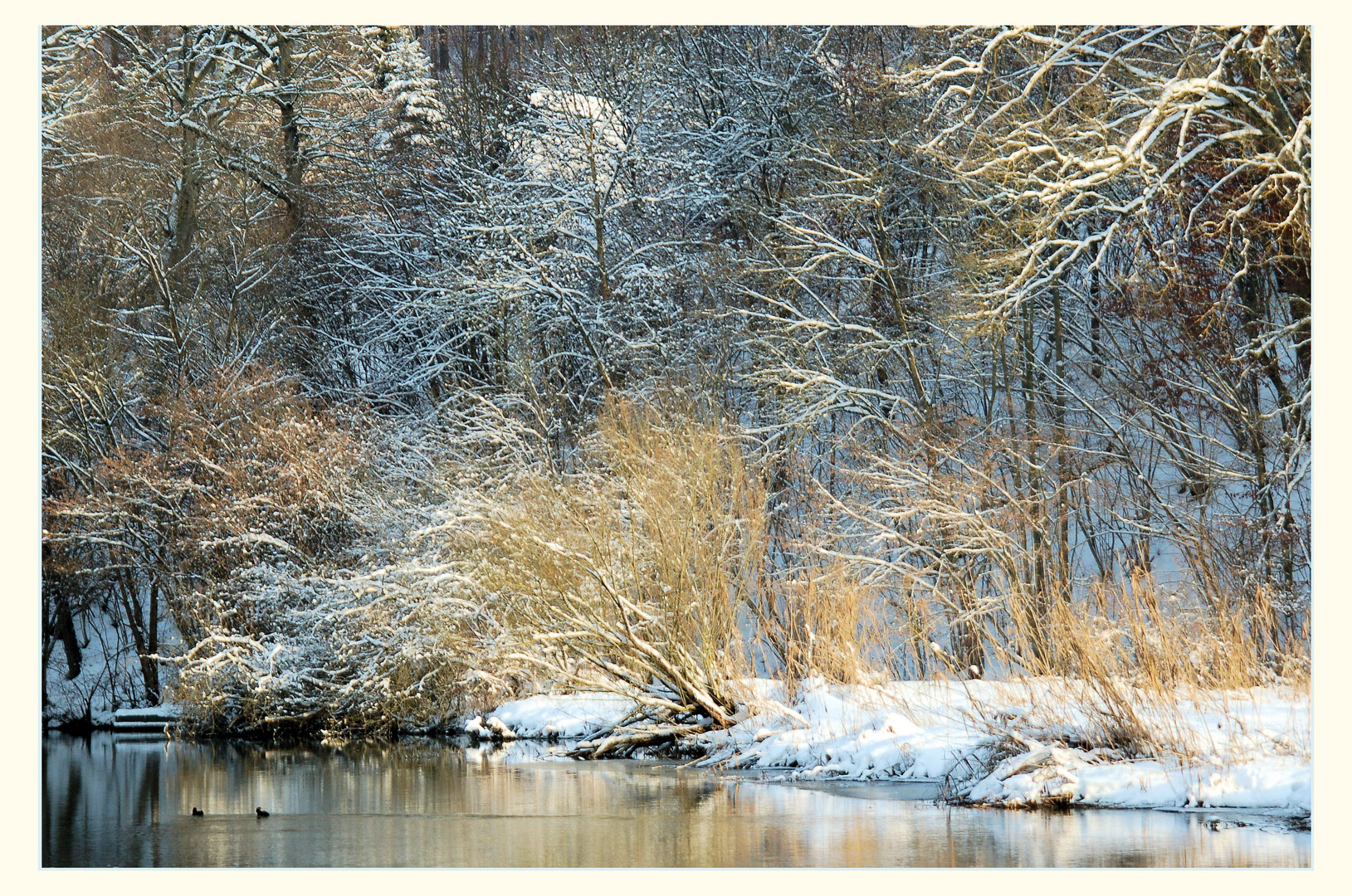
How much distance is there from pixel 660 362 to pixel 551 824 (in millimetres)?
6797

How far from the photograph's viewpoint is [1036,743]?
25.9 ft

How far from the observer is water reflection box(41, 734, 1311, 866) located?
6664 millimetres

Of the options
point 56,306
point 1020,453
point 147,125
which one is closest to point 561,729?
point 1020,453

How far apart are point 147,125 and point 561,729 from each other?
20.8ft

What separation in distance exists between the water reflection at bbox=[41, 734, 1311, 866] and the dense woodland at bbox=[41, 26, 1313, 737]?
3.73ft

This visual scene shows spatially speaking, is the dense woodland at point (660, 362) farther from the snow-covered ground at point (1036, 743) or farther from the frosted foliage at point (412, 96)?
the snow-covered ground at point (1036, 743)

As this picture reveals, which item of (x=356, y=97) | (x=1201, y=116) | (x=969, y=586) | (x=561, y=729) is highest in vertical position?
(x=356, y=97)

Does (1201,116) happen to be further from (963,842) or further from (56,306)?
(56,306)

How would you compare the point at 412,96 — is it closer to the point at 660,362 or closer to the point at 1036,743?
the point at 660,362

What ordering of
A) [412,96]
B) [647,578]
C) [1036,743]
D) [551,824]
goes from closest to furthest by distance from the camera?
[551,824] → [1036,743] → [647,578] → [412,96]

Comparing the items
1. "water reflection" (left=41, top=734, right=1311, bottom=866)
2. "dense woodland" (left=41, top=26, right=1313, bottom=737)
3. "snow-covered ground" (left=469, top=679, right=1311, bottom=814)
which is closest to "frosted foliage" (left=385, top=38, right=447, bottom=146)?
"dense woodland" (left=41, top=26, right=1313, bottom=737)

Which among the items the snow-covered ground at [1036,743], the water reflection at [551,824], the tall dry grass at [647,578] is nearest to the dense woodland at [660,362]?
the tall dry grass at [647,578]

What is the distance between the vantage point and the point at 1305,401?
30.2 feet

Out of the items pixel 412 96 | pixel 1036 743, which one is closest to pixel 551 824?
pixel 1036 743
